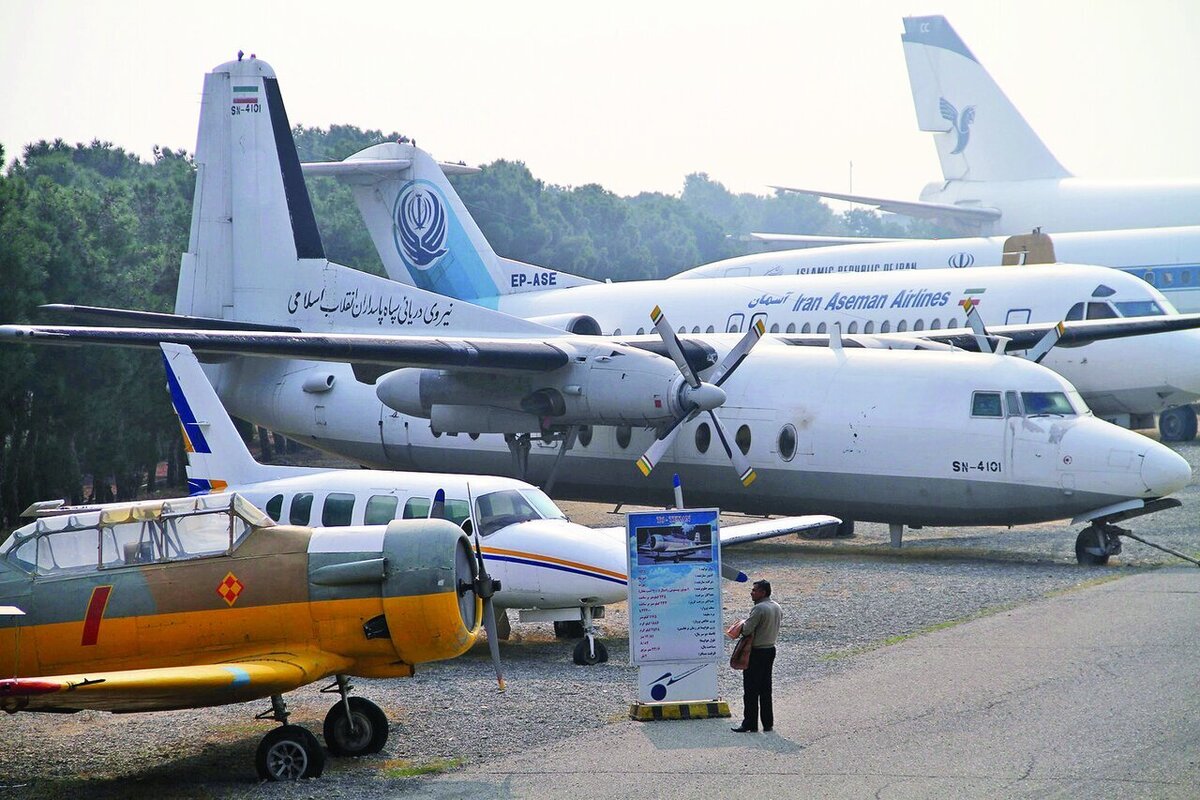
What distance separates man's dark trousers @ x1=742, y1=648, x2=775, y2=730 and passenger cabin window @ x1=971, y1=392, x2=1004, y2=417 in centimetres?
908

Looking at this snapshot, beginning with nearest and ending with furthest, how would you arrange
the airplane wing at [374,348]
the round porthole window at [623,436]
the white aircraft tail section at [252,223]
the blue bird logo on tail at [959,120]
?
the airplane wing at [374,348]
the round porthole window at [623,436]
the white aircraft tail section at [252,223]
the blue bird logo on tail at [959,120]

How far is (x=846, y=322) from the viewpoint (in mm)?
30031

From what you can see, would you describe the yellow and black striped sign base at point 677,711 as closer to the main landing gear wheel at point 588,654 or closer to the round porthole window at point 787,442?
the main landing gear wheel at point 588,654

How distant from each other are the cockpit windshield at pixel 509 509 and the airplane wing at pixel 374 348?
19.1 feet

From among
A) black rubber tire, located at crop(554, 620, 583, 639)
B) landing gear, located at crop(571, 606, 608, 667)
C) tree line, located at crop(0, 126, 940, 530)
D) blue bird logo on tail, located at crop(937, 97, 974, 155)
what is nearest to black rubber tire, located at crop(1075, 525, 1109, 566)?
black rubber tire, located at crop(554, 620, 583, 639)

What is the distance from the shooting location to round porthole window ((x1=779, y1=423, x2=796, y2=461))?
20250 millimetres

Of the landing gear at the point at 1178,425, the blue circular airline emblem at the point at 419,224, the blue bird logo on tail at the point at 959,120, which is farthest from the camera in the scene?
the blue bird logo on tail at the point at 959,120

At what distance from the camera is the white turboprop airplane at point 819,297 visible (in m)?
28.3

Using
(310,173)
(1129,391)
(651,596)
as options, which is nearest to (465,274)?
(310,173)

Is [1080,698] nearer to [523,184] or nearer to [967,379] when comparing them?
[967,379]

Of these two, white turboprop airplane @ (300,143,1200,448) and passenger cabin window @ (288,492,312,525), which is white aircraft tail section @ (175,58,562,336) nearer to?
white turboprop airplane @ (300,143,1200,448)

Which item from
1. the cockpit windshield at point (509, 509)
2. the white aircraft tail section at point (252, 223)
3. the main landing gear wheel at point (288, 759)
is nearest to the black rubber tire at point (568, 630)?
the cockpit windshield at point (509, 509)

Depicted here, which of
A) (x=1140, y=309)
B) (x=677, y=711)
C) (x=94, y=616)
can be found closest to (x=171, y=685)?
(x=94, y=616)

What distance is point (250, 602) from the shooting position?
1041 cm
